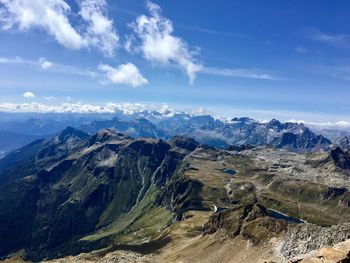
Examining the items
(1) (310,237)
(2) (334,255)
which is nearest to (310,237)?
(1) (310,237)

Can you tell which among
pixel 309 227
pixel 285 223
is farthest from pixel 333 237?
pixel 285 223

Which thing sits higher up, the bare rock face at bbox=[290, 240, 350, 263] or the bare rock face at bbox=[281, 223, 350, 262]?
the bare rock face at bbox=[290, 240, 350, 263]

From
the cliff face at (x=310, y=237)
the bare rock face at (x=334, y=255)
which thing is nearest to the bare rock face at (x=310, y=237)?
the cliff face at (x=310, y=237)

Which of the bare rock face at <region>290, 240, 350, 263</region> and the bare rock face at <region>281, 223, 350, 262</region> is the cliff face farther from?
the bare rock face at <region>290, 240, 350, 263</region>

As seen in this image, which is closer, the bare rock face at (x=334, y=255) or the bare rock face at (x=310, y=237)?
the bare rock face at (x=334, y=255)

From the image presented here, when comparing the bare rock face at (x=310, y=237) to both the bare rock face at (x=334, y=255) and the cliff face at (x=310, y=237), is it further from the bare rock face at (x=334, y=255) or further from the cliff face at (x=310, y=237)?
the bare rock face at (x=334, y=255)

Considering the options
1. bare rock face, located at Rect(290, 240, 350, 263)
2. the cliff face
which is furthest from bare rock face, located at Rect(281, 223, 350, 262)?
bare rock face, located at Rect(290, 240, 350, 263)

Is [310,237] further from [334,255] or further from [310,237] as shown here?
[334,255]

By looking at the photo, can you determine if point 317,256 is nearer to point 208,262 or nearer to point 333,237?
point 333,237

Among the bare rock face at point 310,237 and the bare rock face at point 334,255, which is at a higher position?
the bare rock face at point 334,255

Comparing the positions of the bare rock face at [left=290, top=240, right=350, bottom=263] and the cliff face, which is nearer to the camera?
the bare rock face at [left=290, top=240, right=350, bottom=263]
